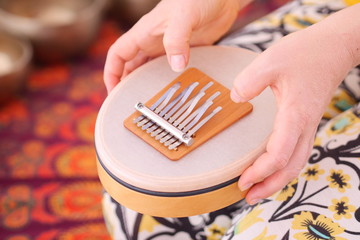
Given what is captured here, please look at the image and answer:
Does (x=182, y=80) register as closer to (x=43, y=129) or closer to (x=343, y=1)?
(x=343, y=1)

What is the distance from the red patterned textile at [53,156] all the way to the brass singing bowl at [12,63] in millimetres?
65

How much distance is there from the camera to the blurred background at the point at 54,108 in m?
1.49

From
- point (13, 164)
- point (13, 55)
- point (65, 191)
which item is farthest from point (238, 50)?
point (13, 55)

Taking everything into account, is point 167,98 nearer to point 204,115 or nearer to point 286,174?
point 204,115

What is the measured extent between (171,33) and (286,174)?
0.31 meters

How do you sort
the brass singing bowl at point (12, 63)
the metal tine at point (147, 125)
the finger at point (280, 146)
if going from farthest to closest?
the brass singing bowl at point (12, 63) → the metal tine at point (147, 125) → the finger at point (280, 146)

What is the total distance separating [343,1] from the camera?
110 cm

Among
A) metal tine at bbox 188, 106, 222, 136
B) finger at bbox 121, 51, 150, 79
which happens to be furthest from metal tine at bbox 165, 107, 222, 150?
finger at bbox 121, 51, 150, 79

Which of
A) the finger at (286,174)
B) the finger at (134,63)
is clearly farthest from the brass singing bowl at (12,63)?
the finger at (286,174)

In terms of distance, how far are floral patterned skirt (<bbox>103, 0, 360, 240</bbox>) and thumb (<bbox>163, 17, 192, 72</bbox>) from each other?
0.93ft

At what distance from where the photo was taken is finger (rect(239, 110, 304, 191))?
0.77m

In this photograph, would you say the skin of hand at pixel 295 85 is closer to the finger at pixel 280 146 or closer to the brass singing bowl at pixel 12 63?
the finger at pixel 280 146

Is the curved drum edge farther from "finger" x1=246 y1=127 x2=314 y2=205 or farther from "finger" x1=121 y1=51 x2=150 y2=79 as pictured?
"finger" x1=121 y1=51 x2=150 y2=79

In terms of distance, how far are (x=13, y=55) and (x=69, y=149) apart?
18.5 inches
